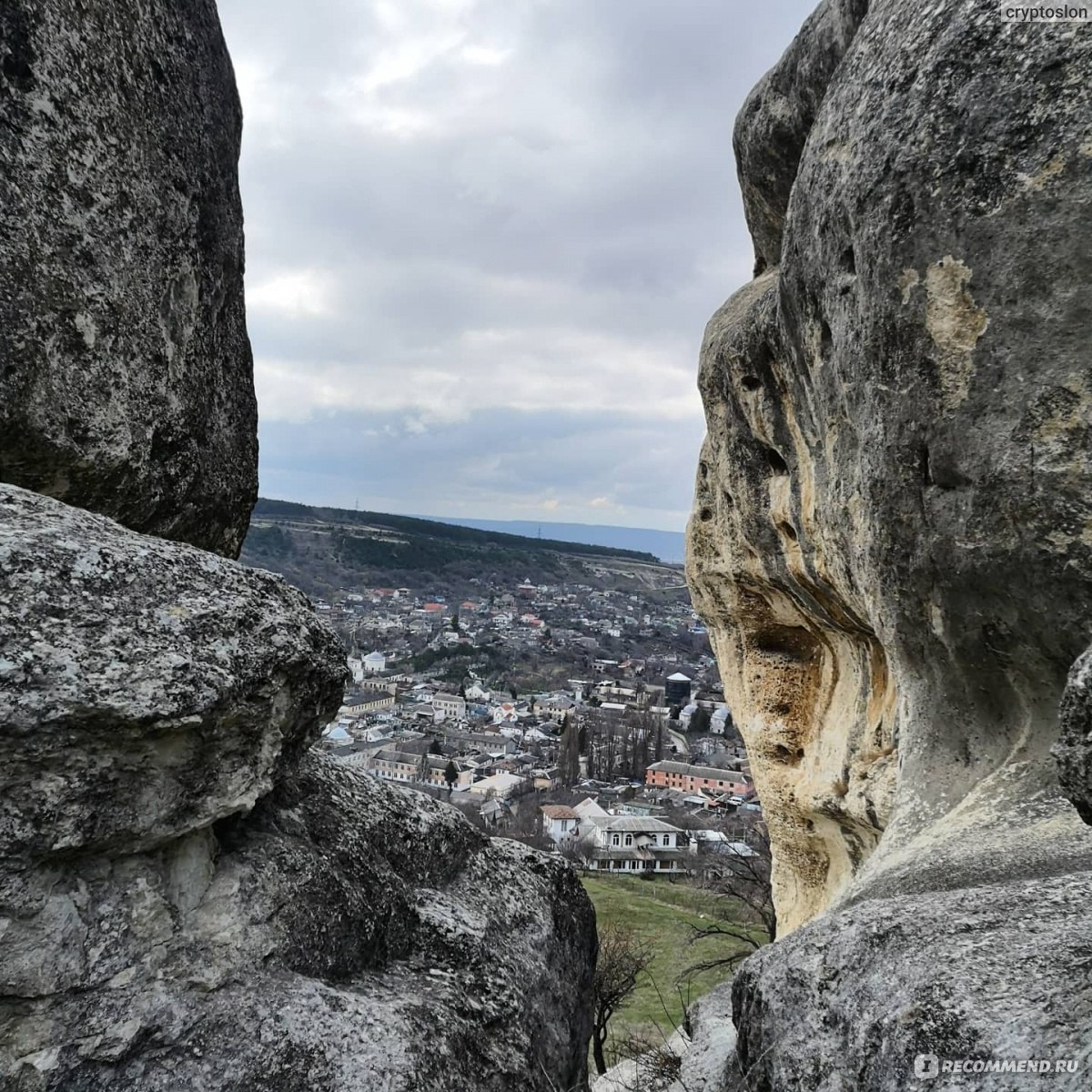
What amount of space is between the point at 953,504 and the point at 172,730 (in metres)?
4.39

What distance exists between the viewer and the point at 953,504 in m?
5.10

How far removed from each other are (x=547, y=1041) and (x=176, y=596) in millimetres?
3357

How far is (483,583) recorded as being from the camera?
171500 mm

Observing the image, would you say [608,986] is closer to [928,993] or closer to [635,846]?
[928,993]

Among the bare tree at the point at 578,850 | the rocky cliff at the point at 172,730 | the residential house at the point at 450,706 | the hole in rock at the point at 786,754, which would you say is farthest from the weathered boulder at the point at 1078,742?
the residential house at the point at 450,706

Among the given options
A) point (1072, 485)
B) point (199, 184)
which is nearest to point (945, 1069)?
point (1072, 485)

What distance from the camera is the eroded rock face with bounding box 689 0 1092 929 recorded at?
447 cm

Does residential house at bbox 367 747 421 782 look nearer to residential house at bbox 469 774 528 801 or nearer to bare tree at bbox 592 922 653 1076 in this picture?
residential house at bbox 469 774 528 801

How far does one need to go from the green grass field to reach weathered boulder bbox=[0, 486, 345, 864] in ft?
38.1

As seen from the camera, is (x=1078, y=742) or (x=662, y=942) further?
(x=662, y=942)

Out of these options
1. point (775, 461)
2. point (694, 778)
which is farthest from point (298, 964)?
point (694, 778)

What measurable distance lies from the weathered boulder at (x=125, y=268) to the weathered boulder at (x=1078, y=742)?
4.54 metres

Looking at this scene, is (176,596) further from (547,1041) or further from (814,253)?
(814,253)

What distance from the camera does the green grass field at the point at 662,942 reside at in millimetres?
19500
